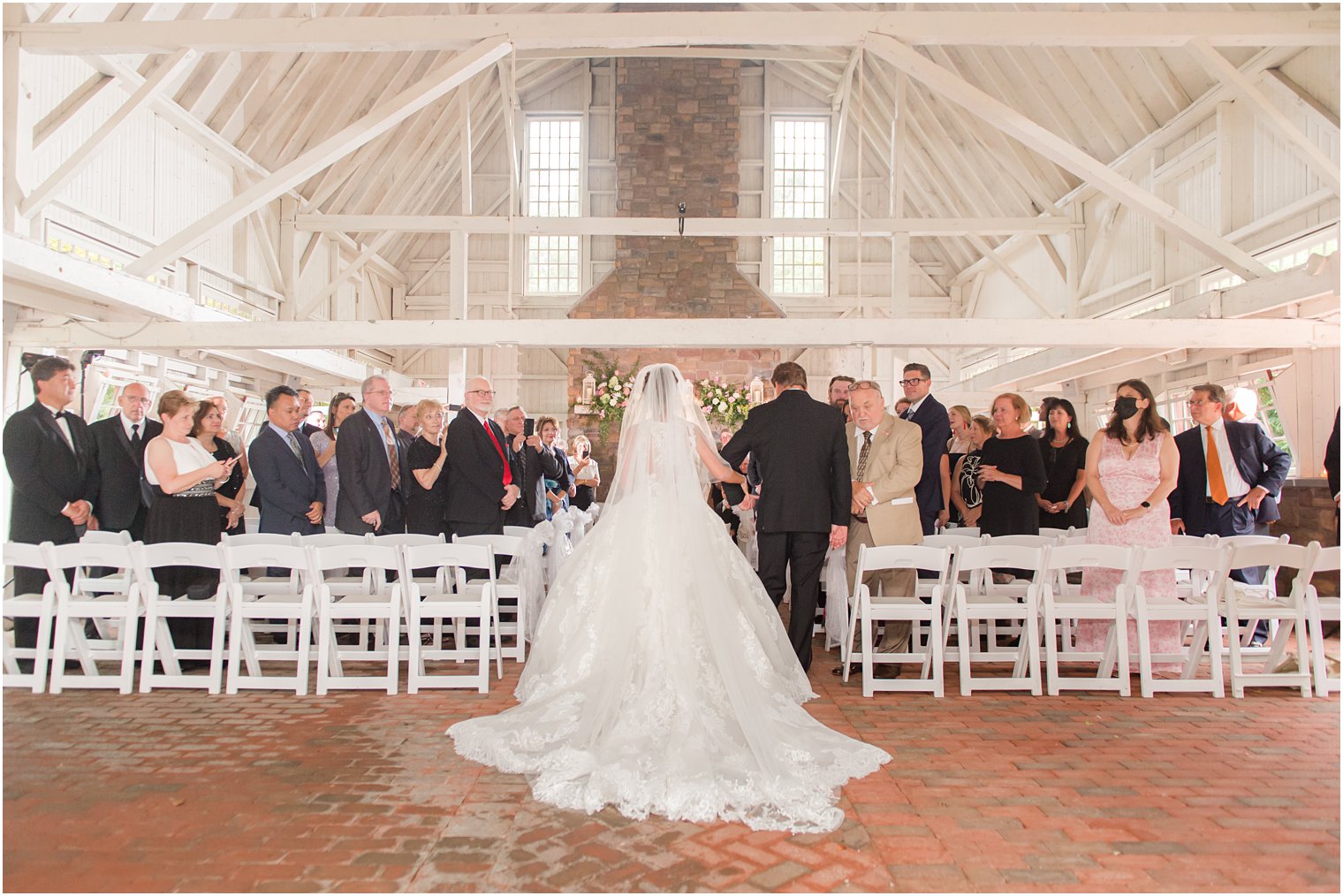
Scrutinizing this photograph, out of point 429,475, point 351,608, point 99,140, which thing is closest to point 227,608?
point 351,608

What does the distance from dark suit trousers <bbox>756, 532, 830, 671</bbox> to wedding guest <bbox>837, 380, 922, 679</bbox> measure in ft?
1.02

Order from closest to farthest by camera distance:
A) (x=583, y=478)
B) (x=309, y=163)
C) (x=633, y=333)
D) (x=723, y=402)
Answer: (x=309, y=163), (x=633, y=333), (x=583, y=478), (x=723, y=402)

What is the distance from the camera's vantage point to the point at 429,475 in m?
6.33

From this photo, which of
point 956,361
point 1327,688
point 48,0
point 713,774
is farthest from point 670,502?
point 956,361

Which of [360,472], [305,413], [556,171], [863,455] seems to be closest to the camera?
[863,455]

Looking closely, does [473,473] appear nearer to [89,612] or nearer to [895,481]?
[89,612]

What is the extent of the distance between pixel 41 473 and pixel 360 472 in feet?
5.69

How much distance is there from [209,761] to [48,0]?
655 centimetres

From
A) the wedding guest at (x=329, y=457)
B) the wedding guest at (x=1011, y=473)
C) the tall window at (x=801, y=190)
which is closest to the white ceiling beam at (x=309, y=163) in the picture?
the wedding guest at (x=329, y=457)

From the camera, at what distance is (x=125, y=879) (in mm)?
2578

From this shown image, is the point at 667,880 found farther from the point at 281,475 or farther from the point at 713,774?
the point at 281,475

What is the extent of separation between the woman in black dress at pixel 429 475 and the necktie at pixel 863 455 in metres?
2.74

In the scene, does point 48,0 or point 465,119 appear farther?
point 465,119

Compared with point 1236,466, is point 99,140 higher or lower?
higher
